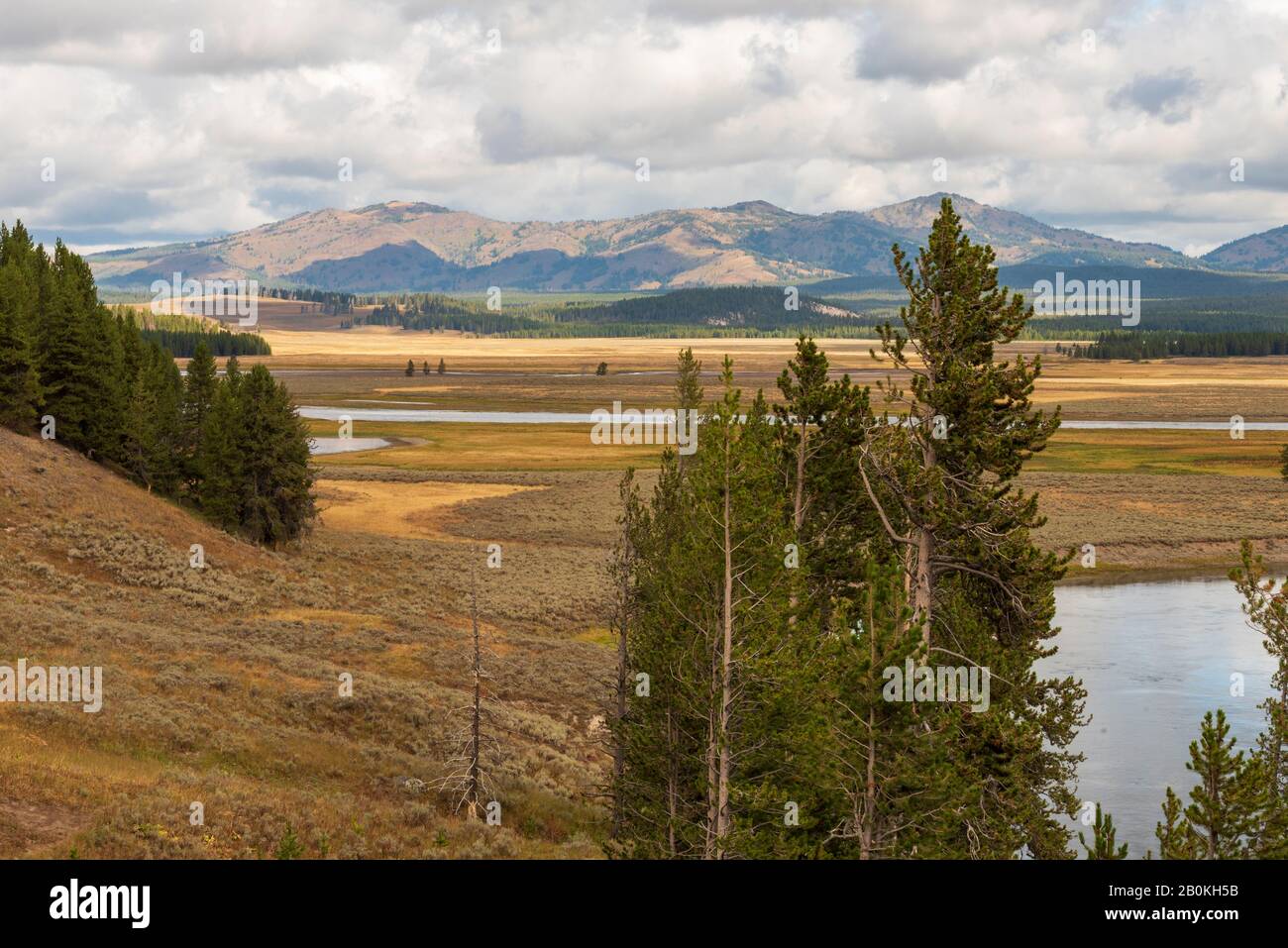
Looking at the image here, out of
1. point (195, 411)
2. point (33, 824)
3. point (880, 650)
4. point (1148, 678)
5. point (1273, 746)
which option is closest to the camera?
point (880, 650)

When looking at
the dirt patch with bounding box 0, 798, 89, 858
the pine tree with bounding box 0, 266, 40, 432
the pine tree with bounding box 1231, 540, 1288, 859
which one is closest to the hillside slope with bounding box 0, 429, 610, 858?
the dirt patch with bounding box 0, 798, 89, 858

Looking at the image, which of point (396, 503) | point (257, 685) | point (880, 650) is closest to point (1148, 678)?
point (880, 650)

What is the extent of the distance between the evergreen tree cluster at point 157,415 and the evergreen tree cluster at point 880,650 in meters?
46.7

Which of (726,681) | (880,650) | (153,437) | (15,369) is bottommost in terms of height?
(726,681)

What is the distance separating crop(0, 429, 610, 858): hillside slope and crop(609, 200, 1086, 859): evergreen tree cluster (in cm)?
645

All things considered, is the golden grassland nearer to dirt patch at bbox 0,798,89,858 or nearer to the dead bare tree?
dirt patch at bbox 0,798,89,858

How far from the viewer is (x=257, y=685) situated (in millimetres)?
38219

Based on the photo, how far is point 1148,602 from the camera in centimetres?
6350

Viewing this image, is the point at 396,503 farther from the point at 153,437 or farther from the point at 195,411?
the point at 153,437

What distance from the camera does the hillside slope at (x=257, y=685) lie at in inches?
962

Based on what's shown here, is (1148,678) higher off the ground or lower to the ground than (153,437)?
lower

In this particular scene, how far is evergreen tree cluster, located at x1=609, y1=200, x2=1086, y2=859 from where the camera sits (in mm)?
21438

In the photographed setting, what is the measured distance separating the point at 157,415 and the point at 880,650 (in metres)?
61.3
